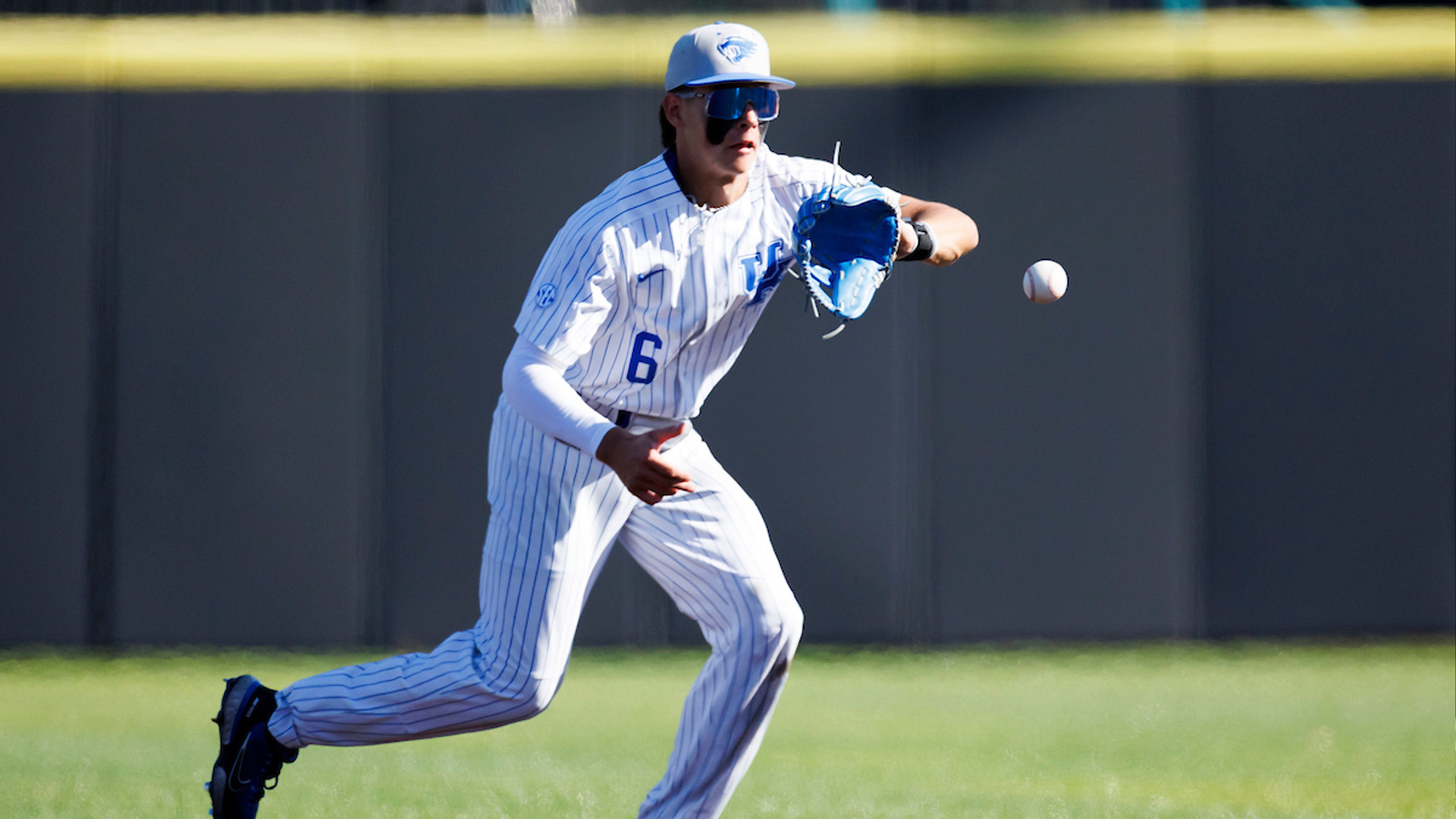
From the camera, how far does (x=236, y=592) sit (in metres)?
6.11

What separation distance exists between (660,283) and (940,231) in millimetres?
640

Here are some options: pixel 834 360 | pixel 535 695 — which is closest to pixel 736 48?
pixel 535 695

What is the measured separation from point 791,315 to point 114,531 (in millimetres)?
3101

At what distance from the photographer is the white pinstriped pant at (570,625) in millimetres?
2846

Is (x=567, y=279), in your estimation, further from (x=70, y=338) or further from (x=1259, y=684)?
(x=70, y=338)

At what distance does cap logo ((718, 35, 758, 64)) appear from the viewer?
278 cm

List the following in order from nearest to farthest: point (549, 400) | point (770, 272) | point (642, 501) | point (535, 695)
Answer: point (549, 400) < point (642, 501) < point (535, 695) < point (770, 272)

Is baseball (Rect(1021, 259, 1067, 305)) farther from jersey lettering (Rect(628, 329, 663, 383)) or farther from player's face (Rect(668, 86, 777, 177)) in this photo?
jersey lettering (Rect(628, 329, 663, 383))

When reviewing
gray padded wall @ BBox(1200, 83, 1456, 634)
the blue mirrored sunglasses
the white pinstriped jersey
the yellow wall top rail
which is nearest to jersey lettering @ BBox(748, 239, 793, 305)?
the white pinstriped jersey

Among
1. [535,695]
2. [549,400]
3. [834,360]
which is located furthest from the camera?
[834,360]

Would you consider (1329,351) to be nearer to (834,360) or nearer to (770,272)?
(834,360)

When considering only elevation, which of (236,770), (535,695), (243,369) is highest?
(243,369)

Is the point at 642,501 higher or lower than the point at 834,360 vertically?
lower

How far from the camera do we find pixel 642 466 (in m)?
2.48
